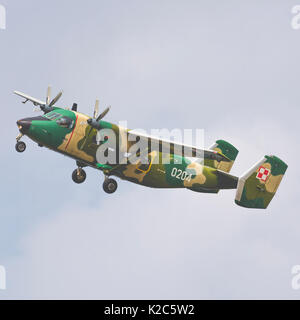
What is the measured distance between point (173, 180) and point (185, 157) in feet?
5.61

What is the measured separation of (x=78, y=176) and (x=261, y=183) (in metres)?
11.0

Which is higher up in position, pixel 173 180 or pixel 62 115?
pixel 62 115

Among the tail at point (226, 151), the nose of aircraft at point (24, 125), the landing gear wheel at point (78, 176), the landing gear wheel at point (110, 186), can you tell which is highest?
the nose of aircraft at point (24, 125)

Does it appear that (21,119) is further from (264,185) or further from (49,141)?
(264,185)

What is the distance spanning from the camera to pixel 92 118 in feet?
140

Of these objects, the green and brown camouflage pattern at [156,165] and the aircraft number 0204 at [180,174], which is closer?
the green and brown camouflage pattern at [156,165]

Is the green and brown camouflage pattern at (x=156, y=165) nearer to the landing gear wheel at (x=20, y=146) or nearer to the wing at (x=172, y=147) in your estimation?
the wing at (x=172, y=147)

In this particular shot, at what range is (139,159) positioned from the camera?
146 ft

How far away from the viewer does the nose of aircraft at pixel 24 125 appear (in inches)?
1661

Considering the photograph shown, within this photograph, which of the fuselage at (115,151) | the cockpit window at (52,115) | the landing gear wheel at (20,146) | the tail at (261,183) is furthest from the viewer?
the tail at (261,183)

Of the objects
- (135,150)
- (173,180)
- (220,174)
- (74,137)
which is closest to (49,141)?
(74,137)

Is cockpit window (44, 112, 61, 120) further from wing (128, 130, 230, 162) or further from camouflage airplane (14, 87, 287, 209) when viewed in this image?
wing (128, 130, 230, 162)

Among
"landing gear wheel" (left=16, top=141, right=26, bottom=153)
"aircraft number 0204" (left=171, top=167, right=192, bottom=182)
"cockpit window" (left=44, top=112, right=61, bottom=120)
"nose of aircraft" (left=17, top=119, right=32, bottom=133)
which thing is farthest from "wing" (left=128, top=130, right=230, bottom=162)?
"landing gear wheel" (left=16, top=141, right=26, bottom=153)

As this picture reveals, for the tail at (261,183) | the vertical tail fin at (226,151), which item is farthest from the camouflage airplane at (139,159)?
the vertical tail fin at (226,151)
